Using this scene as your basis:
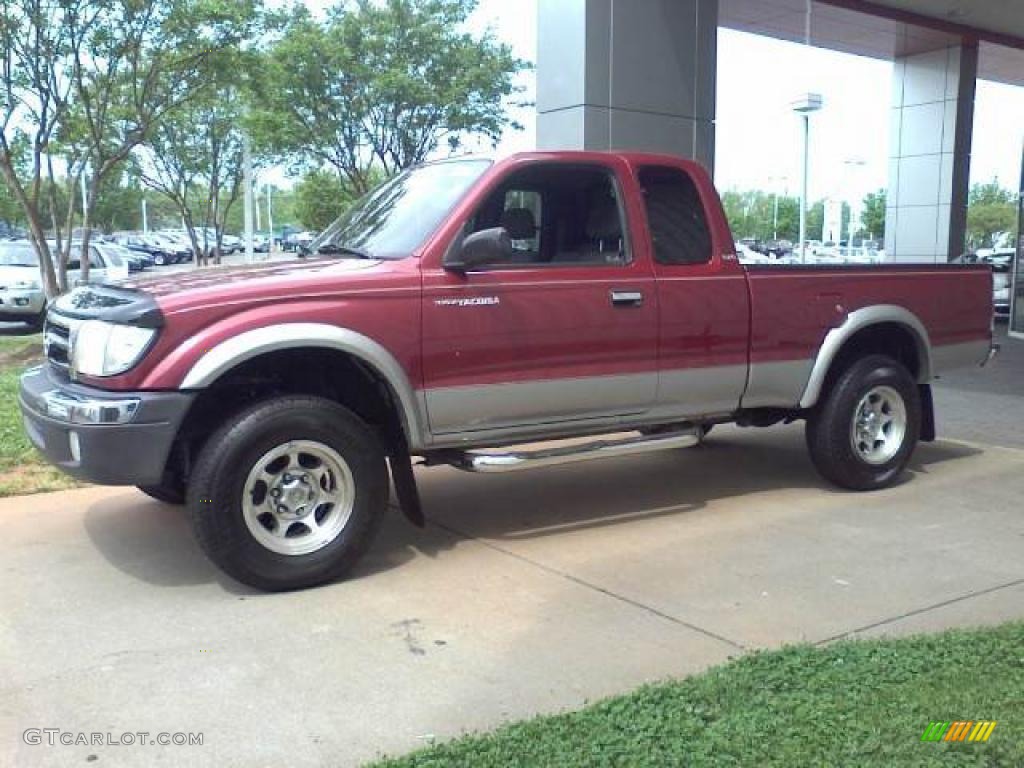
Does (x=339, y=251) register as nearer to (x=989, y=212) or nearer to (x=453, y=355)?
(x=453, y=355)

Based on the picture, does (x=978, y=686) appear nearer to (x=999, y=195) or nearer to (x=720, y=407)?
(x=720, y=407)

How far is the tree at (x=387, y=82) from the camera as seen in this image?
2094cm

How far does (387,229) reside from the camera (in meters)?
5.45

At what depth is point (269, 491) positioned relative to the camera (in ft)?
15.2

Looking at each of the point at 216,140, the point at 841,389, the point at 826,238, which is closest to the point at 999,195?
the point at 826,238

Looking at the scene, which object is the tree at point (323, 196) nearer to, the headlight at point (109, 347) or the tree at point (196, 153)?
the tree at point (196, 153)

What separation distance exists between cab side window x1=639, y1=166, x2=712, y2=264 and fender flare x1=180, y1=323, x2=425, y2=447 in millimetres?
1738

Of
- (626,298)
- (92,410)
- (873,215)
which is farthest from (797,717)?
(873,215)

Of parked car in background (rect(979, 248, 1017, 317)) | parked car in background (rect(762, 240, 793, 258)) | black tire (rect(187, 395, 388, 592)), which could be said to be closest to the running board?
black tire (rect(187, 395, 388, 592))

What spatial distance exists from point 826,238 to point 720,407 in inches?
2840

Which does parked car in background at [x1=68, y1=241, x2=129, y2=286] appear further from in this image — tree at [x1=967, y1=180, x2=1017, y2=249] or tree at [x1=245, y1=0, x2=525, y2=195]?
tree at [x1=967, y1=180, x2=1017, y2=249]

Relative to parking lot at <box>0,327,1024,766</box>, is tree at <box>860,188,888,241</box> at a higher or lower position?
higher

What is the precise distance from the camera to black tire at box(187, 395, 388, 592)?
445 cm

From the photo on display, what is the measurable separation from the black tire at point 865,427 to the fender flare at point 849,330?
16 centimetres
